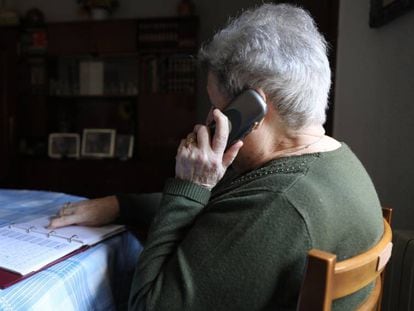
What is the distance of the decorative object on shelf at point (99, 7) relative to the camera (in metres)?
2.73

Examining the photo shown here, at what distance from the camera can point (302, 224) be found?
47 cm

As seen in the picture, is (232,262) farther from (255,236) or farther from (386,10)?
(386,10)

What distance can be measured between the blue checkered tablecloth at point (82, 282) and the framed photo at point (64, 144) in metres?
2.16

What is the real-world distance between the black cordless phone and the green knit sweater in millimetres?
91

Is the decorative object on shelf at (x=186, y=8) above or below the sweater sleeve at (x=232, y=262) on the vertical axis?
above

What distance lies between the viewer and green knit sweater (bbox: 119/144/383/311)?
48 centimetres

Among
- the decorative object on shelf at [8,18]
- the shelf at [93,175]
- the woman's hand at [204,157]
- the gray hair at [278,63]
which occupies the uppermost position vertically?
the decorative object on shelf at [8,18]

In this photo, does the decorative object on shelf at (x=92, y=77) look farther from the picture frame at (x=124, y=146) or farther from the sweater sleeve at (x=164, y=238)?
the sweater sleeve at (x=164, y=238)

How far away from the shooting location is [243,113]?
616 mm

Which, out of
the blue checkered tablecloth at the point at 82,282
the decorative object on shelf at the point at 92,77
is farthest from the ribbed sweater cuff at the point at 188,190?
the decorative object on shelf at the point at 92,77

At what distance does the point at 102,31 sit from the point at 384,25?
213 cm

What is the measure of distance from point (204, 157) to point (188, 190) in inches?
2.4

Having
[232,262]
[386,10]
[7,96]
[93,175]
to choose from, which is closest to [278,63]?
[232,262]

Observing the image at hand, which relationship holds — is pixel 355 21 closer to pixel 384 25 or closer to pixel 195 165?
pixel 384 25
